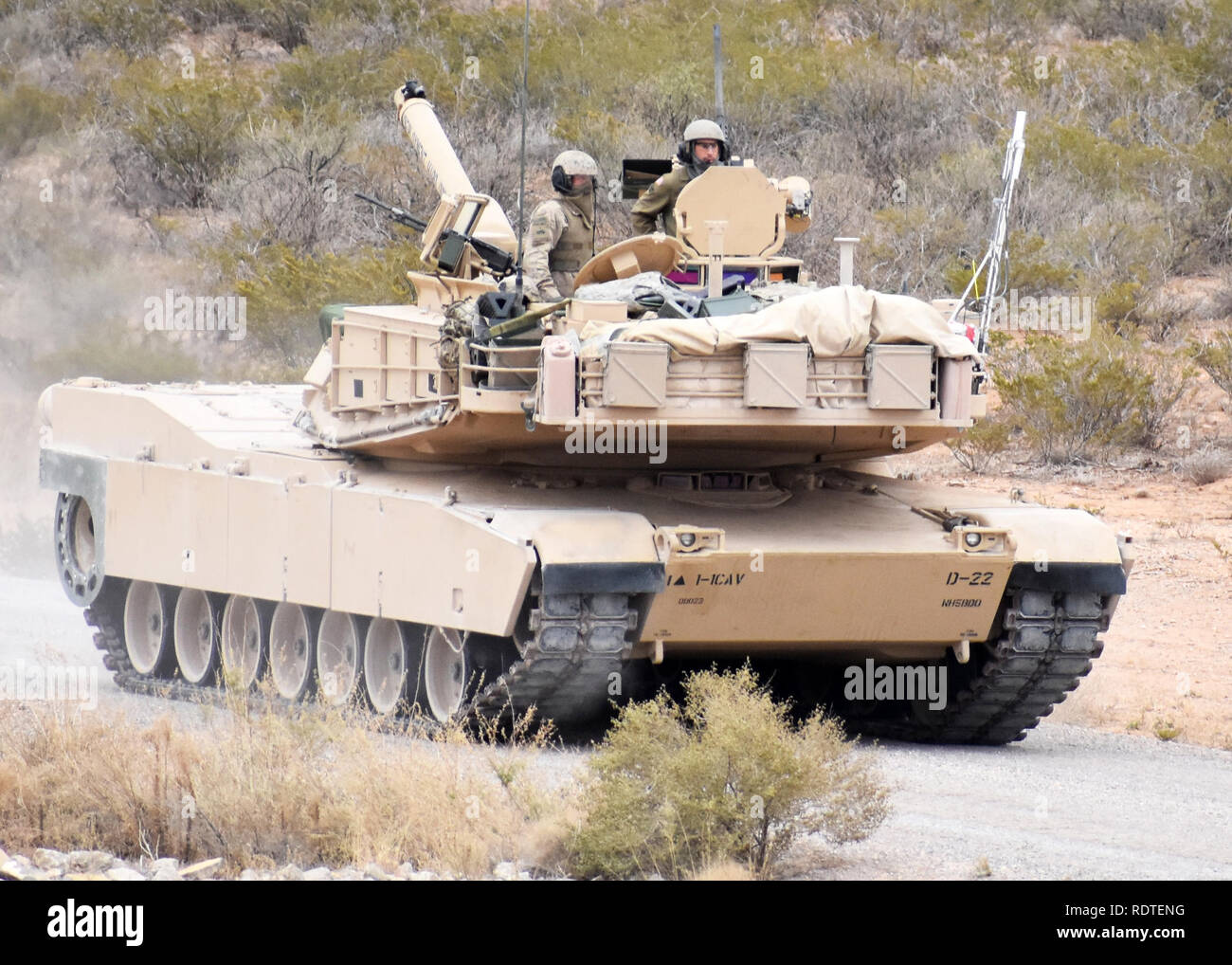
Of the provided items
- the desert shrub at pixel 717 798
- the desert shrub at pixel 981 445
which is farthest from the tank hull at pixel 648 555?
the desert shrub at pixel 981 445

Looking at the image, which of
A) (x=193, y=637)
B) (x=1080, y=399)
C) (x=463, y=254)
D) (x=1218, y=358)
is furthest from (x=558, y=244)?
(x=1218, y=358)

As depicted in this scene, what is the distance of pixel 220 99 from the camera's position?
32.0 meters

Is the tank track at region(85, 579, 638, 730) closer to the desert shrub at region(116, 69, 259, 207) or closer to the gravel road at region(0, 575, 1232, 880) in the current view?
the gravel road at region(0, 575, 1232, 880)

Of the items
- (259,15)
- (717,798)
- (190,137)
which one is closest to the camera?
(717,798)

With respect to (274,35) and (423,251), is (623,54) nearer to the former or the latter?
(274,35)

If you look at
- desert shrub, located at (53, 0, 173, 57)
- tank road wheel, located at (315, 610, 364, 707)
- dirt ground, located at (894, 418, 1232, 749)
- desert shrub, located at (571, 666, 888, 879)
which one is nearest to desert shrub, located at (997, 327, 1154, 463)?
dirt ground, located at (894, 418, 1232, 749)

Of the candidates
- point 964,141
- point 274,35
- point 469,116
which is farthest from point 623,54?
point 274,35

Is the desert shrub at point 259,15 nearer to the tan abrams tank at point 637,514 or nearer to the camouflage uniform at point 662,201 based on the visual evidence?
the tan abrams tank at point 637,514

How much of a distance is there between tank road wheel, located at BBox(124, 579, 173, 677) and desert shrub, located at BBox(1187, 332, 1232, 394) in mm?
12154

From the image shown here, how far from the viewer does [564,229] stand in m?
12.7

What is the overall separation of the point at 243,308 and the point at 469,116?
671 cm

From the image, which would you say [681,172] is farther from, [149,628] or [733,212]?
[149,628]

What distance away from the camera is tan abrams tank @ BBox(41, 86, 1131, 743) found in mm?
10633

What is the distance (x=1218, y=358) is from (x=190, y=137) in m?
16.2
